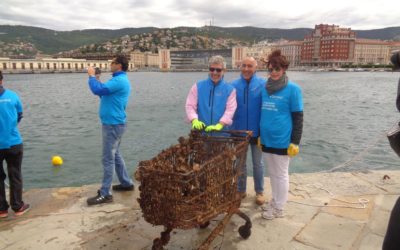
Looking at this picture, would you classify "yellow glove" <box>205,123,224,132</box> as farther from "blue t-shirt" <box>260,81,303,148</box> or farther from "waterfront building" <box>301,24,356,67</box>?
"waterfront building" <box>301,24,356,67</box>

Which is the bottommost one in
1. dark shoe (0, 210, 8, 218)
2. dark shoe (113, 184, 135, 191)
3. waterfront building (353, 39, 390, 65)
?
dark shoe (0, 210, 8, 218)

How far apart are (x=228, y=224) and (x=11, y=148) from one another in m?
3.02

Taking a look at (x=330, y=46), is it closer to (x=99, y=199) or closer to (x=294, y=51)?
(x=294, y=51)

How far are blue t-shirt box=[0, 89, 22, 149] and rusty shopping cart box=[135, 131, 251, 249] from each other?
2368 mm

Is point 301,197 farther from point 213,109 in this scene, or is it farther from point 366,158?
point 366,158

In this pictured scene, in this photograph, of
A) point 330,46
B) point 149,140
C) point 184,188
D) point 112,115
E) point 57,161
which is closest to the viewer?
point 184,188

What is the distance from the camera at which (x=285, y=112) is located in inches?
161

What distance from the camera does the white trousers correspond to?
4219 mm

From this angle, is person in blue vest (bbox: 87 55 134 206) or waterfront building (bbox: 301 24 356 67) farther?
waterfront building (bbox: 301 24 356 67)

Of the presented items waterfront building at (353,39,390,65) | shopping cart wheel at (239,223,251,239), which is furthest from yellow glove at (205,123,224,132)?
waterfront building at (353,39,390,65)

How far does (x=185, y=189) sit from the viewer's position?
9.61ft

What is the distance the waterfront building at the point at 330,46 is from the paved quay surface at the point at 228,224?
16762 cm

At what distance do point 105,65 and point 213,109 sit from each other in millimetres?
141244

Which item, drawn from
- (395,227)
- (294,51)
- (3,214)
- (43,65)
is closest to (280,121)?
(395,227)
